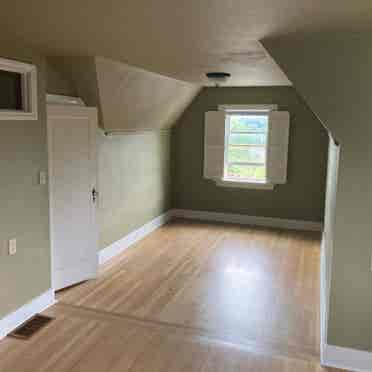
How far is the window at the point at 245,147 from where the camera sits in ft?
20.7

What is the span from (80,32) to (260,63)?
68.3 inches

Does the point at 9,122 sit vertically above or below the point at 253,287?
above

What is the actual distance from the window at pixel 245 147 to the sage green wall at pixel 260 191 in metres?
0.13

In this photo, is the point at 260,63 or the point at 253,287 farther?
the point at 253,287

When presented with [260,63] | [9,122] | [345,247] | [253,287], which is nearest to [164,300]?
[253,287]

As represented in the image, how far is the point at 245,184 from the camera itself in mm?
6637

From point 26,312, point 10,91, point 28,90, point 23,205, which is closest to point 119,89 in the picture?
point 28,90

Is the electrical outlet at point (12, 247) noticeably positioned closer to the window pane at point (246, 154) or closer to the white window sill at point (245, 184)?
the white window sill at point (245, 184)

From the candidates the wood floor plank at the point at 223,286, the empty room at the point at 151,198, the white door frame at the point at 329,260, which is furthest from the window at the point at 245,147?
the white door frame at the point at 329,260

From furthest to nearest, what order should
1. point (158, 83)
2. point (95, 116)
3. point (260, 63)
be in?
point (158, 83) < point (95, 116) < point (260, 63)

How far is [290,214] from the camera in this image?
21.3 ft

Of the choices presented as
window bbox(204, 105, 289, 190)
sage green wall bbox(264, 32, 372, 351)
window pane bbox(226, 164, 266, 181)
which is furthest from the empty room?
window pane bbox(226, 164, 266, 181)

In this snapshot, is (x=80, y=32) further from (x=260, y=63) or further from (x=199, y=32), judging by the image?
(x=260, y=63)

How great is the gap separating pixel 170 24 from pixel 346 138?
4.32 ft
